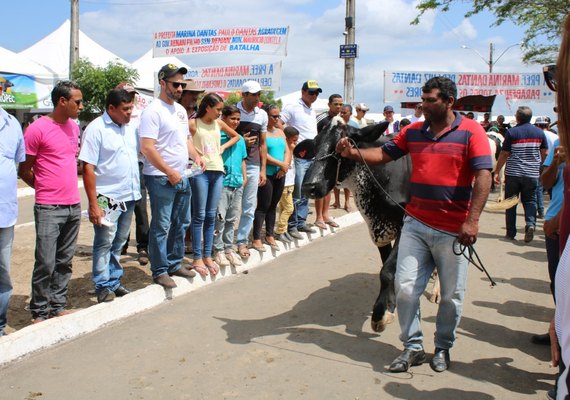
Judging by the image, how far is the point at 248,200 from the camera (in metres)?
7.36

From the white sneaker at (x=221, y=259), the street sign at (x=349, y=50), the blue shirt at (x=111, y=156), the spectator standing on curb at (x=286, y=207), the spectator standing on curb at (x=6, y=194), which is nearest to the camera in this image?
the spectator standing on curb at (x=6, y=194)

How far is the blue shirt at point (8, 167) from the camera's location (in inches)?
171

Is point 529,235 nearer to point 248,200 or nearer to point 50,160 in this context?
point 248,200

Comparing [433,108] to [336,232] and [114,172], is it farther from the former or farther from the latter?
[336,232]

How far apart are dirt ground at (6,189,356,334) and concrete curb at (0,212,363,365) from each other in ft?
1.46

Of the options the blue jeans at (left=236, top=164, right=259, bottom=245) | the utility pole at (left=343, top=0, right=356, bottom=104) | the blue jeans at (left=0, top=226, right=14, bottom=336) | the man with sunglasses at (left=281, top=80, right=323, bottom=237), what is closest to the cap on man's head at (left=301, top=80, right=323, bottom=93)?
the man with sunglasses at (left=281, top=80, right=323, bottom=237)

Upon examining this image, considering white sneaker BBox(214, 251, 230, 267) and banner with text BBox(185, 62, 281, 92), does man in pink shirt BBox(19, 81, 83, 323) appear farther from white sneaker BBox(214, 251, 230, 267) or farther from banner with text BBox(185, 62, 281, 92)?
banner with text BBox(185, 62, 281, 92)

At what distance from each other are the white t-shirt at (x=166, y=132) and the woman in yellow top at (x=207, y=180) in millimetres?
526

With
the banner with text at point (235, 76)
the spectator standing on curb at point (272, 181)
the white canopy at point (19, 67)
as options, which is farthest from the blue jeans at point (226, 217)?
the white canopy at point (19, 67)

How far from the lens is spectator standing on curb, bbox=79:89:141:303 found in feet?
17.3

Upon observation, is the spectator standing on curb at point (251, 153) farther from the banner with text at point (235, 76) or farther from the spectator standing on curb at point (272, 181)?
the banner with text at point (235, 76)

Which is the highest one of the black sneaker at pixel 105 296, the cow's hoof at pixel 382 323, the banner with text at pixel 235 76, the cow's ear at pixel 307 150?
the banner with text at pixel 235 76

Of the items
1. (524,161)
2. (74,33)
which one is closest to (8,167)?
(524,161)

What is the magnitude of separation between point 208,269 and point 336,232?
359cm
